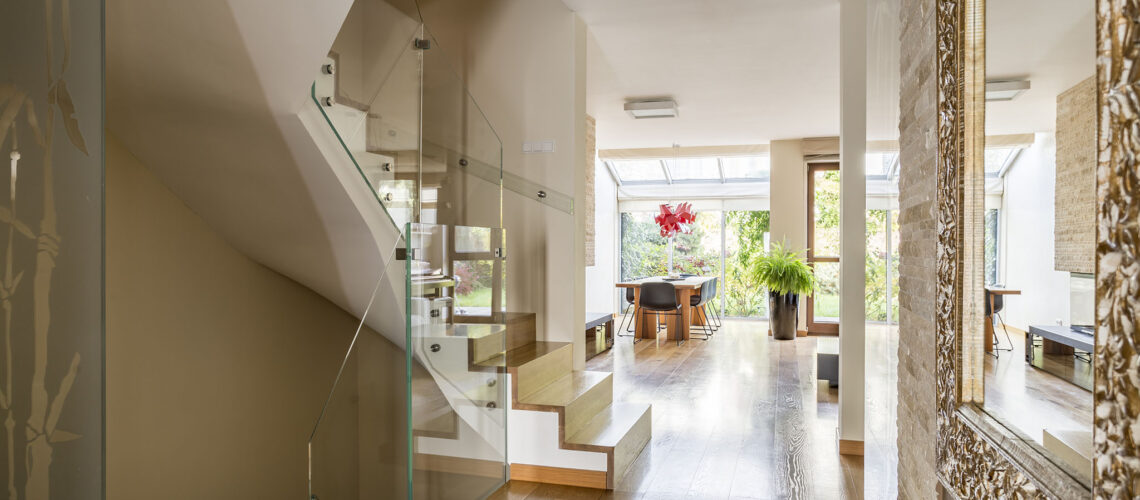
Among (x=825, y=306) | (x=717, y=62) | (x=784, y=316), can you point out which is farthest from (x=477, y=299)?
(x=825, y=306)

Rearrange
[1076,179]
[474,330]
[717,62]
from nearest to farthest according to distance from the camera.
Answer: [1076,179]
[474,330]
[717,62]

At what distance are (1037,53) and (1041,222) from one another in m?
0.29

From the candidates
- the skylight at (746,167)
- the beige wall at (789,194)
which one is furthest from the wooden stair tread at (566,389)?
the skylight at (746,167)

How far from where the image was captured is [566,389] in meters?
3.89

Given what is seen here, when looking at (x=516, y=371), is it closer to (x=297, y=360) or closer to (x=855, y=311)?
(x=297, y=360)

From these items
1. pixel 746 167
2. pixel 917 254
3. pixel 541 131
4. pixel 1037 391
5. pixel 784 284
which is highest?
pixel 746 167

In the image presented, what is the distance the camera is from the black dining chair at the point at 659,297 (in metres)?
8.11

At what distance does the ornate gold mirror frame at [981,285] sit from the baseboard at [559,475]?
1.99m

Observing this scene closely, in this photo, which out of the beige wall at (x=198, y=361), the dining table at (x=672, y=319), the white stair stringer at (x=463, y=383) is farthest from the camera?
the dining table at (x=672, y=319)

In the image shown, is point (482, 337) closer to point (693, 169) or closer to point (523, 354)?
point (523, 354)

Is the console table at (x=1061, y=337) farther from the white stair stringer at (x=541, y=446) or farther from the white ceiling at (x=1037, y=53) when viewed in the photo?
the white stair stringer at (x=541, y=446)

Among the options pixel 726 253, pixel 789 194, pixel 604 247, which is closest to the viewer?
pixel 789 194

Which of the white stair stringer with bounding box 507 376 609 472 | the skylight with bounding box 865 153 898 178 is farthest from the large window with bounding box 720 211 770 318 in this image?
the white stair stringer with bounding box 507 376 609 472

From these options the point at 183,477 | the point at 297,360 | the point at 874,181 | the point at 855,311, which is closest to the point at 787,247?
the point at 855,311
